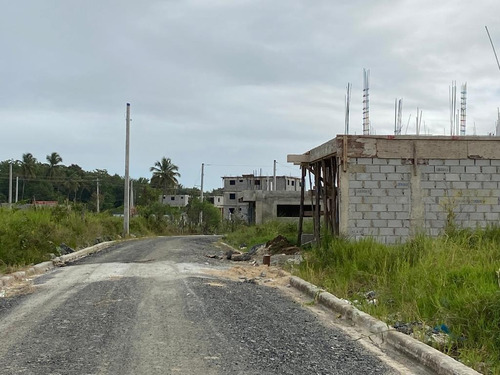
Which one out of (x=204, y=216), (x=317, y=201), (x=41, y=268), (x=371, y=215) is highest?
(x=317, y=201)

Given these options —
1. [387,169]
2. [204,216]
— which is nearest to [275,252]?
[387,169]

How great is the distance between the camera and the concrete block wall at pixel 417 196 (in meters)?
14.1

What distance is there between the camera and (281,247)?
63.1ft

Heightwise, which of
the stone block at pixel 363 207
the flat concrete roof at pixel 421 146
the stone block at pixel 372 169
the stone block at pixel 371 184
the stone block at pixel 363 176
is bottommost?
the stone block at pixel 363 207

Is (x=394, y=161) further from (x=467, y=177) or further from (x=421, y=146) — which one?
(x=467, y=177)

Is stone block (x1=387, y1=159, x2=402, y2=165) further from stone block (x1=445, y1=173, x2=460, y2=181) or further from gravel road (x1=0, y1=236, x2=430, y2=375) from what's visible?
gravel road (x1=0, y1=236, x2=430, y2=375)

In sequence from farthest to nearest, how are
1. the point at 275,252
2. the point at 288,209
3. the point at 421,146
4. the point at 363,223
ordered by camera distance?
the point at 288,209 < the point at 275,252 < the point at 421,146 < the point at 363,223

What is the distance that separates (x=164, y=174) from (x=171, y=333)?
82931 millimetres

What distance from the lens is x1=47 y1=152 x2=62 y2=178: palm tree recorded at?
310 feet

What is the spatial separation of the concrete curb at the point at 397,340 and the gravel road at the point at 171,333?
0.33 metres

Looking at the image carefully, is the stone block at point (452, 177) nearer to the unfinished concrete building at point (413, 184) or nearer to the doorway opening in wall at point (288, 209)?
the unfinished concrete building at point (413, 184)

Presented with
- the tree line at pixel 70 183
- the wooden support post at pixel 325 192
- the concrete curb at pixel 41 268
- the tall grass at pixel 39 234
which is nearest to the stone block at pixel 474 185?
the wooden support post at pixel 325 192

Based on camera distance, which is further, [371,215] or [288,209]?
[288,209]

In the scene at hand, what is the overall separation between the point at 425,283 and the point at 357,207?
19.9ft
